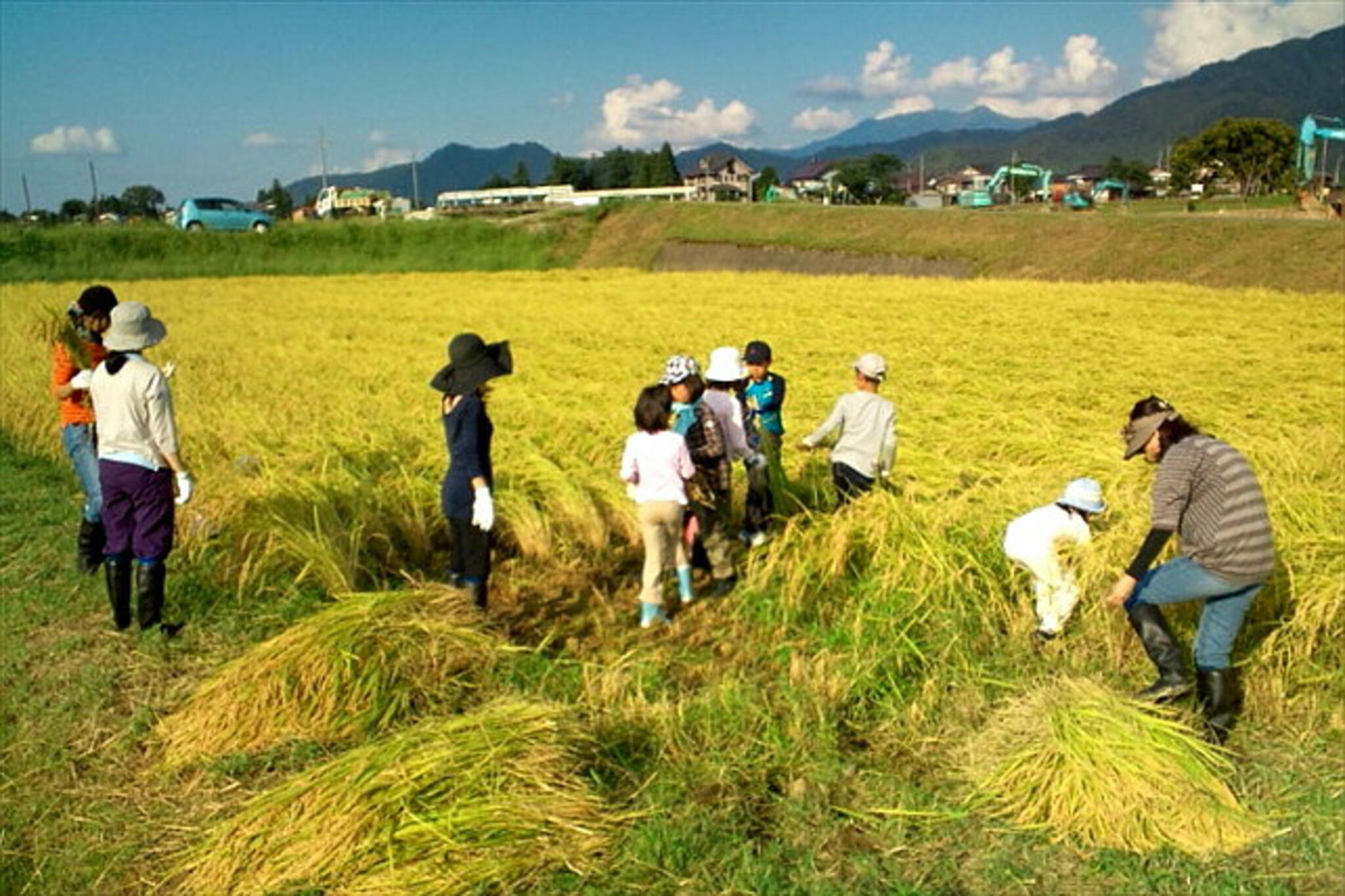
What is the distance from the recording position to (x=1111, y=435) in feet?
24.9

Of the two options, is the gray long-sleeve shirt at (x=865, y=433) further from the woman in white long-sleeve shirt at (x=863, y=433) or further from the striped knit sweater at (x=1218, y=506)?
the striped knit sweater at (x=1218, y=506)

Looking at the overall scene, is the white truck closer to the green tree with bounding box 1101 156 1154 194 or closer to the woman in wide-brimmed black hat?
the woman in wide-brimmed black hat

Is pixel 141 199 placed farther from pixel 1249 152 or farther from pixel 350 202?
pixel 1249 152

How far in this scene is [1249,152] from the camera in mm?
52219

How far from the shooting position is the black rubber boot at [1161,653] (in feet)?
12.4

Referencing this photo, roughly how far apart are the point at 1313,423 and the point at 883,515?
514 cm

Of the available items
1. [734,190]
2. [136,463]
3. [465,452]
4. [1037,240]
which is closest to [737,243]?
[1037,240]

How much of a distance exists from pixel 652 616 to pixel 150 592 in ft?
7.88

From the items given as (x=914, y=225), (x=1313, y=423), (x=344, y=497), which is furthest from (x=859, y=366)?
(x=914, y=225)

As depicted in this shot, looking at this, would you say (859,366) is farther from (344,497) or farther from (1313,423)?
(1313,423)

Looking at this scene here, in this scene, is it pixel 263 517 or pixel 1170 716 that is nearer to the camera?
pixel 1170 716

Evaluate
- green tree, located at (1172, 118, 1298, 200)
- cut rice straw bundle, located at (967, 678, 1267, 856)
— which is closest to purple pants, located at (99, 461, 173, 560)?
cut rice straw bundle, located at (967, 678, 1267, 856)

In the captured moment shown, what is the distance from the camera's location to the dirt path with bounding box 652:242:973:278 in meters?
27.3

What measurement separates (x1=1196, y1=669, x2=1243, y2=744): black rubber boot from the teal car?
3562 centimetres
